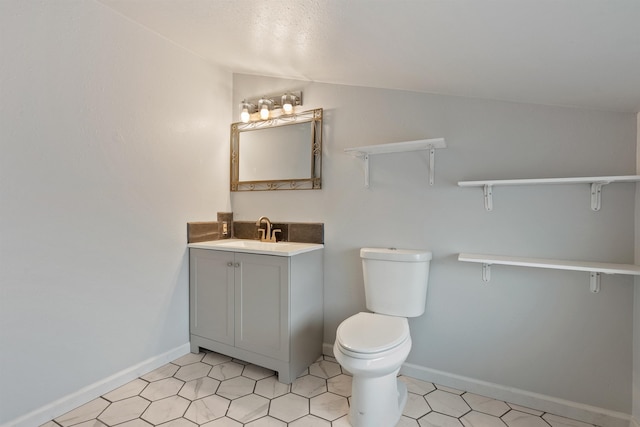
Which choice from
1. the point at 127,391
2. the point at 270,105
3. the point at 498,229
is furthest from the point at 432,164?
the point at 127,391

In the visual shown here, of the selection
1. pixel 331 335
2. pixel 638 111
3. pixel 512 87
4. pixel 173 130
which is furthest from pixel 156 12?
pixel 638 111

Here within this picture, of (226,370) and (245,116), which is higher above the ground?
(245,116)

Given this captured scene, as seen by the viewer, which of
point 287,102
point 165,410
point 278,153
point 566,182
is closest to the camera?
point 566,182

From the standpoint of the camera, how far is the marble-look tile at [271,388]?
5.66 ft

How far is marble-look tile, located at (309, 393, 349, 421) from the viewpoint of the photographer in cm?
156

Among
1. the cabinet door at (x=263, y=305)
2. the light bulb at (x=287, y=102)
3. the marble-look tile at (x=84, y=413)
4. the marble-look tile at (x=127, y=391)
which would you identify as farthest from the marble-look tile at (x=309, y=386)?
the light bulb at (x=287, y=102)

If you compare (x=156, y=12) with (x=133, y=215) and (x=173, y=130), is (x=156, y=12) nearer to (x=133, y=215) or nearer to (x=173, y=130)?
(x=173, y=130)

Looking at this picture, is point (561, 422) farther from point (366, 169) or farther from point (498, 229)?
point (366, 169)

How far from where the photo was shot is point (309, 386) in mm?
1812

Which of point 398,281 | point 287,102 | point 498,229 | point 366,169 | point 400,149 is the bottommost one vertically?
point 398,281

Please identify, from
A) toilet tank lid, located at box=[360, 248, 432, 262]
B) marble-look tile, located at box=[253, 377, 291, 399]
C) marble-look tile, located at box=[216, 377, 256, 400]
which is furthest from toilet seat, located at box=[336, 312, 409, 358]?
marble-look tile, located at box=[216, 377, 256, 400]

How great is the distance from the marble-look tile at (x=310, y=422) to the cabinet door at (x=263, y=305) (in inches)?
14.6

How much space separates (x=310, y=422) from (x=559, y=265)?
1.42 meters

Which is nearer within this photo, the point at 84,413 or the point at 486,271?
the point at 84,413
